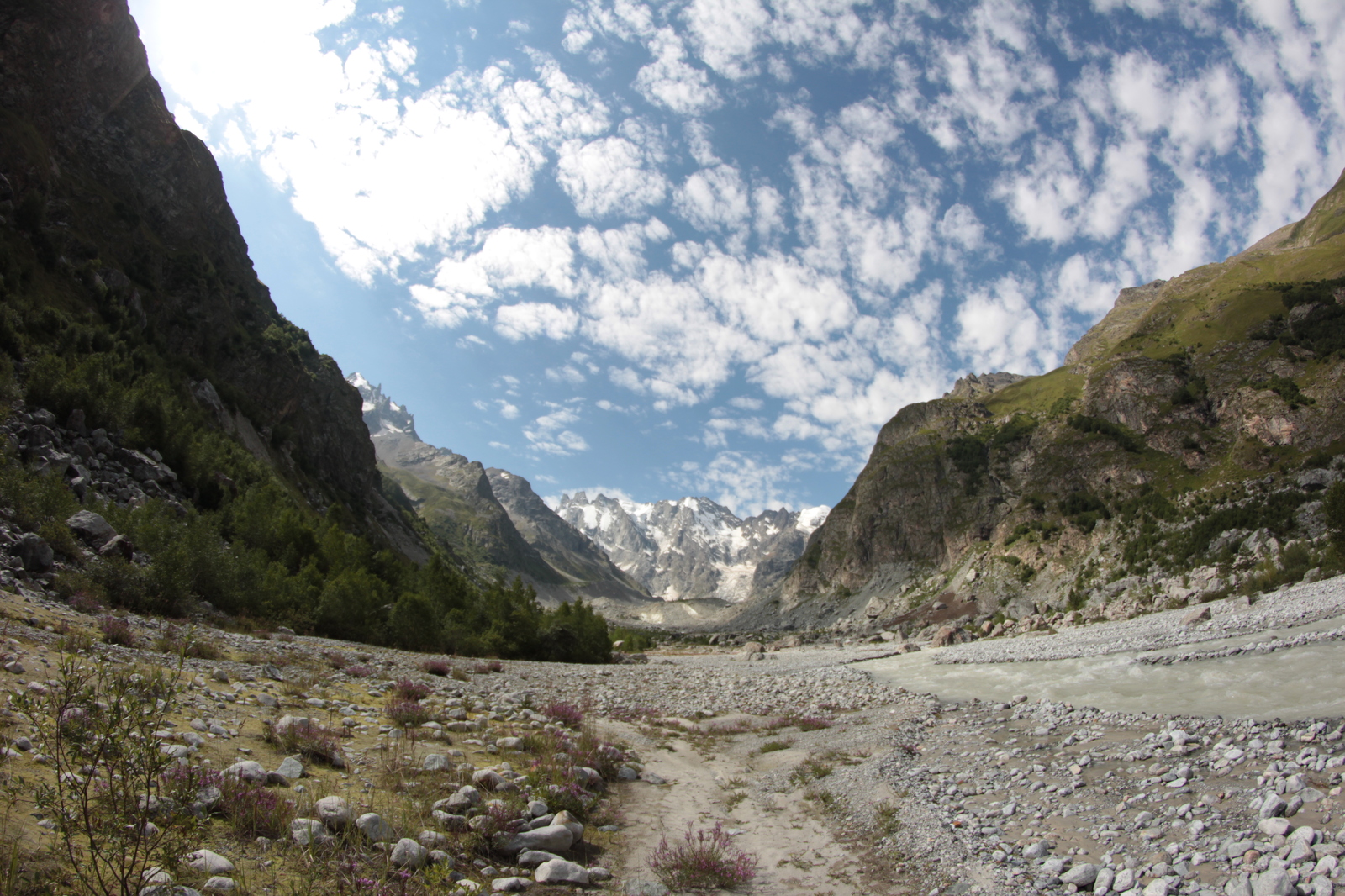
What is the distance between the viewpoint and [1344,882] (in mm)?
6688

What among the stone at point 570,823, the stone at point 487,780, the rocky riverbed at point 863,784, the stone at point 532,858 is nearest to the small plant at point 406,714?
the rocky riverbed at point 863,784

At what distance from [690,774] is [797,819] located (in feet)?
13.0

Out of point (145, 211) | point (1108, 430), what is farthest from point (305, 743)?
point (1108, 430)

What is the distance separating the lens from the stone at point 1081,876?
27.1 ft

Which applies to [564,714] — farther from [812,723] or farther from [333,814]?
[333,814]

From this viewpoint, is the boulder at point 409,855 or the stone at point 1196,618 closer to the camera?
the boulder at point 409,855

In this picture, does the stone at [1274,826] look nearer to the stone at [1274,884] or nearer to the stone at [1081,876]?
the stone at [1274,884]

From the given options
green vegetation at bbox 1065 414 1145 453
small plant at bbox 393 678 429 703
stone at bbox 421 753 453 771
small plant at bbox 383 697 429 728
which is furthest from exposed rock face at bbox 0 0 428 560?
green vegetation at bbox 1065 414 1145 453

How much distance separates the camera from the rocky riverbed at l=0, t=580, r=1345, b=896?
7.95 metres

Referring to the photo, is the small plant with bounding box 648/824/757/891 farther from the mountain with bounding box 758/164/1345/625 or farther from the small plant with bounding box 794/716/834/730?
the mountain with bounding box 758/164/1345/625

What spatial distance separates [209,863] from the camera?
18.1ft

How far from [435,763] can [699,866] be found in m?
5.04

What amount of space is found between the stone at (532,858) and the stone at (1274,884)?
346 inches

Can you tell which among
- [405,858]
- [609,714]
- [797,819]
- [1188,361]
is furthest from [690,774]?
[1188,361]
